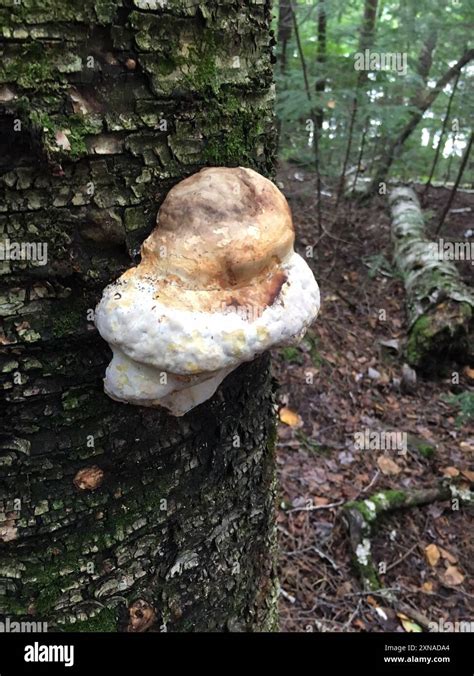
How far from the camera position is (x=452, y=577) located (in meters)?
3.89

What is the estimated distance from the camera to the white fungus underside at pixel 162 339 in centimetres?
122

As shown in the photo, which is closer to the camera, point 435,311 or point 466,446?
point 466,446

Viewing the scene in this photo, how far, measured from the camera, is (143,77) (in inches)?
47.4

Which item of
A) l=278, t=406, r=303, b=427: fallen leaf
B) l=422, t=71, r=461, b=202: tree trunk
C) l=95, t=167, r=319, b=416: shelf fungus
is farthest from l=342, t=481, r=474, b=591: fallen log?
l=422, t=71, r=461, b=202: tree trunk

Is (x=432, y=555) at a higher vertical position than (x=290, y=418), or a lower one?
lower

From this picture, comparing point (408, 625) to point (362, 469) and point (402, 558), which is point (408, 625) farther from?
point (362, 469)

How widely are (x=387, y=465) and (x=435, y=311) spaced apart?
2229mm

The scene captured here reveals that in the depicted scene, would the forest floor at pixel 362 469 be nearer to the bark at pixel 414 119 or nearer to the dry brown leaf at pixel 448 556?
the dry brown leaf at pixel 448 556

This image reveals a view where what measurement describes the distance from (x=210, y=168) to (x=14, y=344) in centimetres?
62

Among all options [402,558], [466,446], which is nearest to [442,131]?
Result: [466,446]

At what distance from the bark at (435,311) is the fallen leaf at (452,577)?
2.50 metres

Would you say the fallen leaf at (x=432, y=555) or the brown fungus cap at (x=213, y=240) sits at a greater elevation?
the brown fungus cap at (x=213, y=240)

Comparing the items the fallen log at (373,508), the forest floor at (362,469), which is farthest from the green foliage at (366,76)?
the fallen log at (373,508)

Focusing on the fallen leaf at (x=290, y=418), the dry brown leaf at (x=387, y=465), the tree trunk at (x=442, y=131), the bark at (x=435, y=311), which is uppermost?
the tree trunk at (x=442, y=131)
